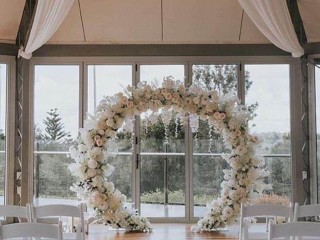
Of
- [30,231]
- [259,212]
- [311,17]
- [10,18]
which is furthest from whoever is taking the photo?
[10,18]

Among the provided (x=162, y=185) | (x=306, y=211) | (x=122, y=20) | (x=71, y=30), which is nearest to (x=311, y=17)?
(x=122, y=20)

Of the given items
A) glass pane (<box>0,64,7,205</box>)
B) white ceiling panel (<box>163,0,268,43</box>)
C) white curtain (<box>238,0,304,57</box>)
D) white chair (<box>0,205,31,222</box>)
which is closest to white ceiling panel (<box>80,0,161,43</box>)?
white ceiling panel (<box>163,0,268,43</box>)

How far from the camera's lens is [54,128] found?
6469mm

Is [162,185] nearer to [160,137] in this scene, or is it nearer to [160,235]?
[160,137]

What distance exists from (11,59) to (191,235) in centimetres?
367

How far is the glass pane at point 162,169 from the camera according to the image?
635 cm

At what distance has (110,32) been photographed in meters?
6.32

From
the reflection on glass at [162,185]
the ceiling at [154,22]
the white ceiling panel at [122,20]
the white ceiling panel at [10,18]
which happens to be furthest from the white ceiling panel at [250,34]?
the white ceiling panel at [10,18]

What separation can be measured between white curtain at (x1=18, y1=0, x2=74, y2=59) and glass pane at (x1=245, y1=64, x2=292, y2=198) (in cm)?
283

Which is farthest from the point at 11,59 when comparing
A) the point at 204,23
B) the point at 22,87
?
the point at 204,23

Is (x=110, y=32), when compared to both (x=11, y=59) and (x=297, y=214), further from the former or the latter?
(x=297, y=214)

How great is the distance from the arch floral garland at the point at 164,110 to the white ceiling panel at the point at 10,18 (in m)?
2.05

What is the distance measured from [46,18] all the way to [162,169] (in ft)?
8.91

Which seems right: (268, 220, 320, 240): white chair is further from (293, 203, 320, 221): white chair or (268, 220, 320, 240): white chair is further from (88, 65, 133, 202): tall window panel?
(88, 65, 133, 202): tall window panel
